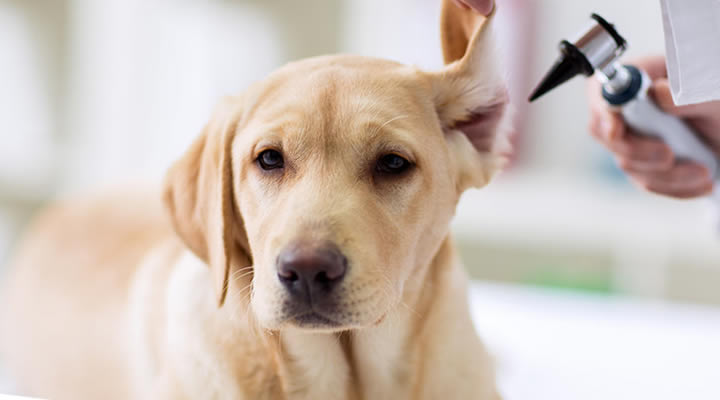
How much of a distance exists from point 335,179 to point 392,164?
9 centimetres

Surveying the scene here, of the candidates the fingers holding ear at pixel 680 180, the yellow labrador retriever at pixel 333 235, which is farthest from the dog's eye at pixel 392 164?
the fingers holding ear at pixel 680 180

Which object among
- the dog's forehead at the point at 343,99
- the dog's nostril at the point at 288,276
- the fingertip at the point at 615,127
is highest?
the dog's forehead at the point at 343,99

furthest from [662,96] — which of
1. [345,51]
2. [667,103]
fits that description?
[345,51]

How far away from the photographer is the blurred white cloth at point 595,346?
137 centimetres

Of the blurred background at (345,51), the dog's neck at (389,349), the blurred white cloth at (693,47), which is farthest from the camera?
the blurred background at (345,51)

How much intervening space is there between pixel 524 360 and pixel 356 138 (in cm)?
81

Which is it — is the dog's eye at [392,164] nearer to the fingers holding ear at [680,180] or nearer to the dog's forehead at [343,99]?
the dog's forehead at [343,99]

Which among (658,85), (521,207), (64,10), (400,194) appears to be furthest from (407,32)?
(400,194)

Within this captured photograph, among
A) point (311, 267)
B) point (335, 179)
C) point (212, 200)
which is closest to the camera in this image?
point (311, 267)

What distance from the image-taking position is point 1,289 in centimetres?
195

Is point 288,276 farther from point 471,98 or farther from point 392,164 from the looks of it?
point 471,98

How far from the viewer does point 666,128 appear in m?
1.10

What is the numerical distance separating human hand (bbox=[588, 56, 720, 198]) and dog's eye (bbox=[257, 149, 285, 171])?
0.50m

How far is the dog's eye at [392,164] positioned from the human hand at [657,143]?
0.37 metres
